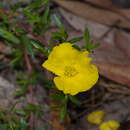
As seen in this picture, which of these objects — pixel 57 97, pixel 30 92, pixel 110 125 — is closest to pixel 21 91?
pixel 30 92

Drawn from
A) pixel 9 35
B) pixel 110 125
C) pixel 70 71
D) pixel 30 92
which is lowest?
pixel 110 125

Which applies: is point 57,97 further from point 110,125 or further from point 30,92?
point 110,125

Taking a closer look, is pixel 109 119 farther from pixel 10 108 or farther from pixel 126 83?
pixel 10 108

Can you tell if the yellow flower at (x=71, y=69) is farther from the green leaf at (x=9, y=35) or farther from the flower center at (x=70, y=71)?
the green leaf at (x=9, y=35)

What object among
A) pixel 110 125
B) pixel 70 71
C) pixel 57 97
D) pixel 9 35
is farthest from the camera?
pixel 110 125

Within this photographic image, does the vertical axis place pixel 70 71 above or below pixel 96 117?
above
